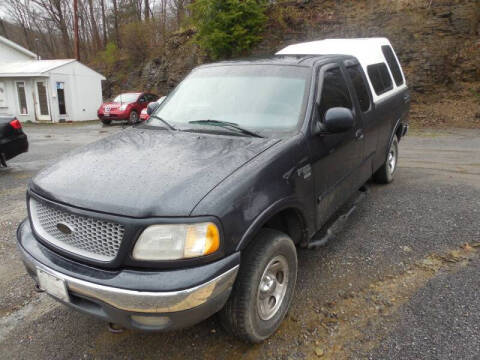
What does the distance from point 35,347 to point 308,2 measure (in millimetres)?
17867

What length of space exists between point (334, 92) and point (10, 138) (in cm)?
647

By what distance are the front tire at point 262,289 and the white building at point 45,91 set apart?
834 inches

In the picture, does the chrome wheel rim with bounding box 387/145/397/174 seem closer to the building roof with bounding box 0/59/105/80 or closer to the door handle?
the door handle

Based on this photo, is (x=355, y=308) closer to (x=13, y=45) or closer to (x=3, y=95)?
(x=3, y=95)

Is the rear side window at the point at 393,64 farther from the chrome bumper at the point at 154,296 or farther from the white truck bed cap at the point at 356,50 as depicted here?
the chrome bumper at the point at 154,296

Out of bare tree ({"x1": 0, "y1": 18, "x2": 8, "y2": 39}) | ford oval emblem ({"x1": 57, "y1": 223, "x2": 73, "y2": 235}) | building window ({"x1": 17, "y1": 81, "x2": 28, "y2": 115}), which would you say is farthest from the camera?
bare tree ({"x1": 0, "y1": 18, "x2": 8, "y2": 39})

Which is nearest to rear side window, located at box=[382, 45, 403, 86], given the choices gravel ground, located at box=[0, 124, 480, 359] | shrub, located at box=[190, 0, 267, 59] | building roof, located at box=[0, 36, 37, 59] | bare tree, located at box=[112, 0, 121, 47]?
gravel ground, located at box=[0, 124, 480, 359]

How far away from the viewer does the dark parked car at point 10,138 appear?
23.6ft

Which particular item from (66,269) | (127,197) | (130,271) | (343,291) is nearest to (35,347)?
(66,269)

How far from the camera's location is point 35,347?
2.73 metres

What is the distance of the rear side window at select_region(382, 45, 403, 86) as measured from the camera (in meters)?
5.77

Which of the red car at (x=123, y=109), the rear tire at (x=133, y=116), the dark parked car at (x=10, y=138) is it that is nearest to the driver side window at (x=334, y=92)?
the dark parked car at (x=10, y=138)

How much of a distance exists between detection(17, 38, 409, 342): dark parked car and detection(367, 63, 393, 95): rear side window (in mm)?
1219

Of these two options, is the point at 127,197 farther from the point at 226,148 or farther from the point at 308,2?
the point at 308,2
